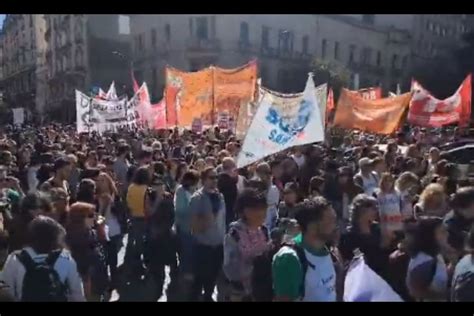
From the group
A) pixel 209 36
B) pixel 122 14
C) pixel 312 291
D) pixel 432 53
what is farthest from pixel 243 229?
pixel 432 53

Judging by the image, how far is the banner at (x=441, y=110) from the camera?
8388mm

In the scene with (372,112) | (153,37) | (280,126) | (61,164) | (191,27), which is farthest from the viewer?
(372,112)

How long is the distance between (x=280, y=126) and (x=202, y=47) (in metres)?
1.06

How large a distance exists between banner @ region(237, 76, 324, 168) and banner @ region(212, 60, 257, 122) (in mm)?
3311

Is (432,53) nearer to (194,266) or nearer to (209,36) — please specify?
(209,36)

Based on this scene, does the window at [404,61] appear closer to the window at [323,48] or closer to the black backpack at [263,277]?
the window at [323,48]

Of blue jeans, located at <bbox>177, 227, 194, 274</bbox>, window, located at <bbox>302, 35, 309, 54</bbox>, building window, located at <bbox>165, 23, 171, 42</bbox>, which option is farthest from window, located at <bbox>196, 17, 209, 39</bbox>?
blue jeans, located at <bbox>177, 227, 194, 274</bbox>

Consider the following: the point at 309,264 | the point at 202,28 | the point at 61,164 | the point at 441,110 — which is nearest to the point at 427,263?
the point at 309,264

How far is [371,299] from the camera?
9.48 feet

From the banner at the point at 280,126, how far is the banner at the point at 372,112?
9.06ft

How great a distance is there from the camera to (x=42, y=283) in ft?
10.5

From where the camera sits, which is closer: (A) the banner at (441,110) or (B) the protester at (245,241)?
(B) the protester at (245,241)

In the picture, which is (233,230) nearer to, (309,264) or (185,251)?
(309,264)

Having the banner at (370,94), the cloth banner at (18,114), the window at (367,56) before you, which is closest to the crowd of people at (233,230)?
the cloth banner at (18,114)
